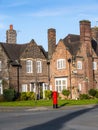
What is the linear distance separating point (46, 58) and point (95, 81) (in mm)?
8027

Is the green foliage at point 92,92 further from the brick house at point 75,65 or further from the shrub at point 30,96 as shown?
the shrub at point 30,96

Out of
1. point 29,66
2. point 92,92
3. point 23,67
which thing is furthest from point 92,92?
point 23,67

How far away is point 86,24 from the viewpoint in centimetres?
5431

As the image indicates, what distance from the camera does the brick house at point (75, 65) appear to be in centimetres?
5247

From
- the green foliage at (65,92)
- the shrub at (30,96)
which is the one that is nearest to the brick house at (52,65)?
the green foliage at (65,92)

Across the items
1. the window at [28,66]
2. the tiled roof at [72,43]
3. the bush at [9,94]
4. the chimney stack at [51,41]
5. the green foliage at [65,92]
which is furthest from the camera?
the chimney stack at [51,41]

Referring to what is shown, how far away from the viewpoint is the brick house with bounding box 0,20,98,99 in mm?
51312

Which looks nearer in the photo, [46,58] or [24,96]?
[24,96]

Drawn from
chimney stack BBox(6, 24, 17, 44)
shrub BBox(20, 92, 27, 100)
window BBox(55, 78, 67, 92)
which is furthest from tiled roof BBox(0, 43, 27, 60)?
window BBox(55, 78, 67, 92)

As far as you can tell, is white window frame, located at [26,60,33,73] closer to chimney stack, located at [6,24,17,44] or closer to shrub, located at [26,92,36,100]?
shrub, located at [26,92,36,100]

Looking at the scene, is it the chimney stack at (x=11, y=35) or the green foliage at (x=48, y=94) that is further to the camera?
the chimney stack at (x=11, y=35)

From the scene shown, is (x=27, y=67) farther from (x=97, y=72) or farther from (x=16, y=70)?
(x=97, y=72)

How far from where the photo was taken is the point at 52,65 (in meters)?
55.4

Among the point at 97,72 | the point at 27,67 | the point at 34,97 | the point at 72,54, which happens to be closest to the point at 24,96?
the point at 34,97
